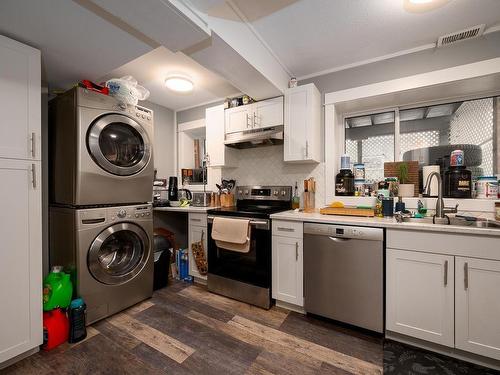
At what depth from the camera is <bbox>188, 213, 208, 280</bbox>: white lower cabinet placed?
2520mm

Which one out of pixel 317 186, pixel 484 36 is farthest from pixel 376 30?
pixel 317 186

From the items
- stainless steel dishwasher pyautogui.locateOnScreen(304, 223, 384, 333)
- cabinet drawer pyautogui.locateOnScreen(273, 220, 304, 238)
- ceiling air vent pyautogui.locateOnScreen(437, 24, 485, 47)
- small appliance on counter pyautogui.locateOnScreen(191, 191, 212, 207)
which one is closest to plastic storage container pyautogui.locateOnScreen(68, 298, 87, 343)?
small appliance on counter pyautogui.locateOnScreen(191, 191, 212, 207)

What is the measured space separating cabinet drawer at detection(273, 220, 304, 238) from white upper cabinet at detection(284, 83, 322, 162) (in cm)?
74

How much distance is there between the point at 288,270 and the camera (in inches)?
79.7

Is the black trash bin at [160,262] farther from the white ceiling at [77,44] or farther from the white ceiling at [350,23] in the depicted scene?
the white ceiling at [350,23]

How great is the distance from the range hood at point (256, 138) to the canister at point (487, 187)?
1.78 meters

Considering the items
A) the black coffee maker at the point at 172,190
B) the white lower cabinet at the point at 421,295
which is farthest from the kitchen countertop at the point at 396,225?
the black coffee maker at the point at 172,190

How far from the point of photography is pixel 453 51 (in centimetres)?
193

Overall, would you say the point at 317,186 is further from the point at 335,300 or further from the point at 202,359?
the point at 202,359

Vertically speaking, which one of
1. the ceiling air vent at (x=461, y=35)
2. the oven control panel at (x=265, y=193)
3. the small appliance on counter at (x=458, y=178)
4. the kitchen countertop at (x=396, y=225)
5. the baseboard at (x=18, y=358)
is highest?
the ceiling air vent at (x=461, y=35)

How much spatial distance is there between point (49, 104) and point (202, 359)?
8.23 ft

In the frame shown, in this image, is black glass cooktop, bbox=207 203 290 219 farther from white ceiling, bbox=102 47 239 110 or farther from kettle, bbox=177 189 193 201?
white ceiling, bbox=102 47 239 110

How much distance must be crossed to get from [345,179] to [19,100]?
2.74 metres

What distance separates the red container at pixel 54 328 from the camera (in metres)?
1.59
